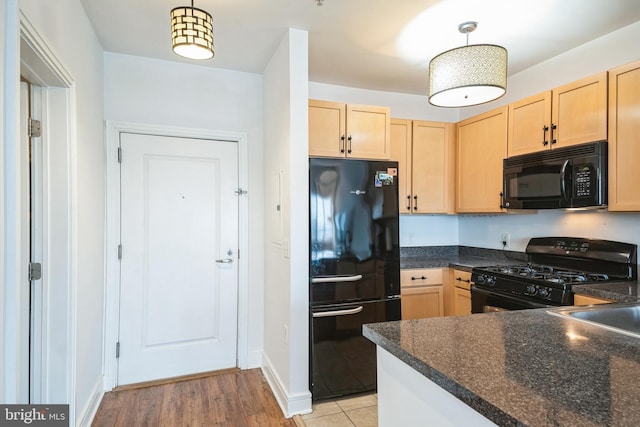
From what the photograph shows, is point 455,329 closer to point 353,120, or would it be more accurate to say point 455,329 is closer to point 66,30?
point 353,120

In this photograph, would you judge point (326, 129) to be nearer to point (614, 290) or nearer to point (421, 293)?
point (421, 293)

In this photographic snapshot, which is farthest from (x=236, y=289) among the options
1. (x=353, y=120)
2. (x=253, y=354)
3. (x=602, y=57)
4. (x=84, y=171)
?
(x=602, y=57)

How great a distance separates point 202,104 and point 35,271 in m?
1.80

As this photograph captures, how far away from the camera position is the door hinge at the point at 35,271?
176 cm

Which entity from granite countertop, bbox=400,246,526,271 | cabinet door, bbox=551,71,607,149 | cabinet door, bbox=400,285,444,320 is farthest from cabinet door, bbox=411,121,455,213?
cabinet door, bbox=551,71,607,149

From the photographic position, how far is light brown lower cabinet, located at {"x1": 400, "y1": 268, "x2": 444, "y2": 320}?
9.82 ft

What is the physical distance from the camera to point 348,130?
285 cm

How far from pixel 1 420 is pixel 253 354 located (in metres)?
2.01

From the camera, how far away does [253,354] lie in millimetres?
3092

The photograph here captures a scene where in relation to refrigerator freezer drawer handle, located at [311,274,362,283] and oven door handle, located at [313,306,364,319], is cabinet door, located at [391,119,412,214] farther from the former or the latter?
oven door handle, located at [313,306,364,319]

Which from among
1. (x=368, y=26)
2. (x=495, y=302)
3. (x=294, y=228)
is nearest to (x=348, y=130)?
(x=368, y=26)

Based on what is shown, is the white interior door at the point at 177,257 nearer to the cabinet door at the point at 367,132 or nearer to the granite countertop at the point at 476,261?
the cabinet door at the point at 367,132

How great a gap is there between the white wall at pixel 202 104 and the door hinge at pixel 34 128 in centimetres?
101

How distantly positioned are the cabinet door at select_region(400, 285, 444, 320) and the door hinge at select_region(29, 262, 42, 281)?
2470mm
